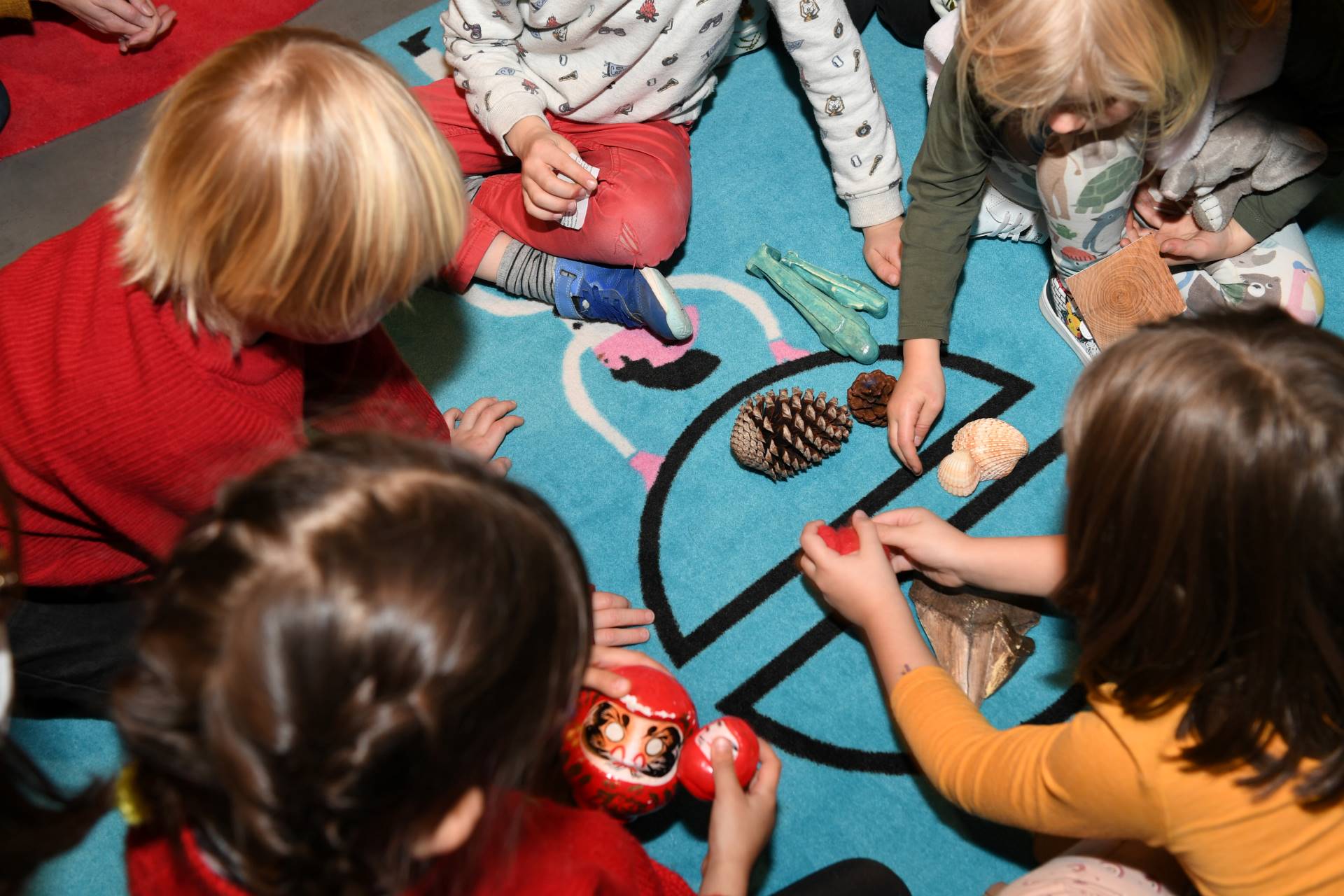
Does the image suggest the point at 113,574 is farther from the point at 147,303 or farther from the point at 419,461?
the point at 419,461

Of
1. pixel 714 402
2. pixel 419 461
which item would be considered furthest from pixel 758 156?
pixel 419 461

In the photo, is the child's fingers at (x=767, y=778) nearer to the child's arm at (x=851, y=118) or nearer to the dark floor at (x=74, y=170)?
the child's arm at (x=851, y=118)

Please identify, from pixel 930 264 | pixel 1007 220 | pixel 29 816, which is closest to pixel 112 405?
pixel 29 816

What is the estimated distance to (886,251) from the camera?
1.21m

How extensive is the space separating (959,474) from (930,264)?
0.24m

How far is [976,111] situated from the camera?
1.02 meters

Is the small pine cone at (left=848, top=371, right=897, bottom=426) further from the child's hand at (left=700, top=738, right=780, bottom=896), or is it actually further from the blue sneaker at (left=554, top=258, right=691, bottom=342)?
the child's hand at (left=700, top=738, right=780, bottom=896)

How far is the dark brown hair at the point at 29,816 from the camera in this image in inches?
22.0

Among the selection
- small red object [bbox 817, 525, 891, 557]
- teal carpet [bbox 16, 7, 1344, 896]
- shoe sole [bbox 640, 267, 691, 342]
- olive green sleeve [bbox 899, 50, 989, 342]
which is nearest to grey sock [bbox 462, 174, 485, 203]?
teal carpet [bbox 16, 7, 1344, 896]

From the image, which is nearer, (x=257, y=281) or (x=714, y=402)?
(x=257, y=281)

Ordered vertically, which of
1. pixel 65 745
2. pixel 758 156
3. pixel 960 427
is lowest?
pixel 65 745

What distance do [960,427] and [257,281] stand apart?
723mm

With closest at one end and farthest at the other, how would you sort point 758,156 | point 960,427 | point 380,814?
point 380,814, point 960,427, point 758,156

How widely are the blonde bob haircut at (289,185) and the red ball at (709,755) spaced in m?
0.46
